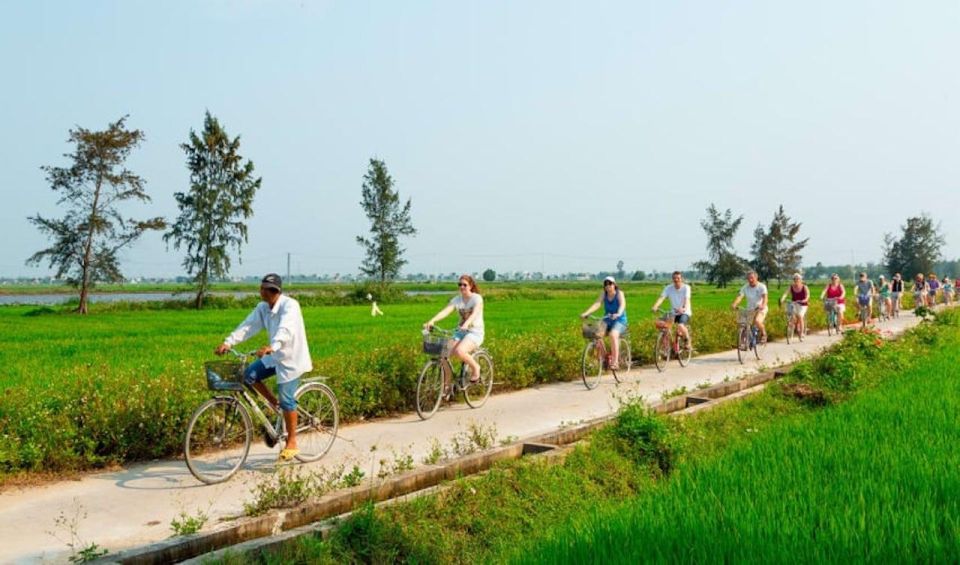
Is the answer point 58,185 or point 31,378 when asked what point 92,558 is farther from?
point 58,185

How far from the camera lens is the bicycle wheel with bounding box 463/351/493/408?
35.9ft

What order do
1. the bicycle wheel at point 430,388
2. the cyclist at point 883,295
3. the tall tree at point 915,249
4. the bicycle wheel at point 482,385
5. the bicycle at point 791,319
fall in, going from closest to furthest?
the bicycle wheel at point 430,388
the bicycle wheel at point 482,385
the bicycle at point 791,319
the cyclist at point 883,295
the tall tree at point 915,249

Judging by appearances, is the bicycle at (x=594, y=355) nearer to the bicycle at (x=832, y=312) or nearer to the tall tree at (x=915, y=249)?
the bicycle at (x=832, y=312)

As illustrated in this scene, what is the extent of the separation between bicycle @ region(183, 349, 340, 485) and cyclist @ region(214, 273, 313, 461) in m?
0.10

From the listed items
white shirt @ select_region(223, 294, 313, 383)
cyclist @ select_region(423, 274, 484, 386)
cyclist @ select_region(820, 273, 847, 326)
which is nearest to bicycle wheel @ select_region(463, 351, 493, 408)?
cyclist @ select_region(423, 274, 484, 386)

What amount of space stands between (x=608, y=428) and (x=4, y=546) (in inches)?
196

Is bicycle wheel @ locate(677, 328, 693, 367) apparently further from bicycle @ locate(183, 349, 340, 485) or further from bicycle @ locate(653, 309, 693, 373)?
bicycle @ locate(183, 349, 340, 485)

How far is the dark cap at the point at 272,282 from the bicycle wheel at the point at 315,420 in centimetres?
105

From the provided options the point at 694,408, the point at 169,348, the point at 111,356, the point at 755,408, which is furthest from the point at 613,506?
the point at 169,348

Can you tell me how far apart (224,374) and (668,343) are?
10.1 meters

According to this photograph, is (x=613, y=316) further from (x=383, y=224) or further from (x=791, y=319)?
(x=383, y=224)

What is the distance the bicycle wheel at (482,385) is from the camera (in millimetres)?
10945

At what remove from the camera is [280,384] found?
725 cm

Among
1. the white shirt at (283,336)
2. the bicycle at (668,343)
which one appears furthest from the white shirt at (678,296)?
the white shirt at (283,336)
